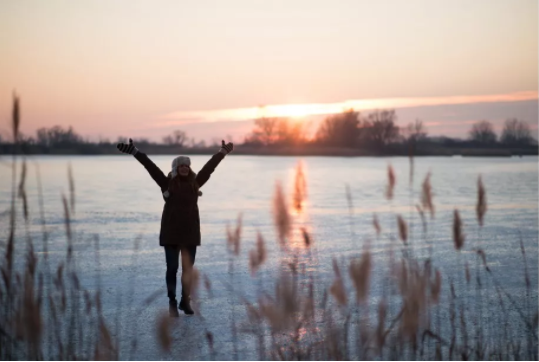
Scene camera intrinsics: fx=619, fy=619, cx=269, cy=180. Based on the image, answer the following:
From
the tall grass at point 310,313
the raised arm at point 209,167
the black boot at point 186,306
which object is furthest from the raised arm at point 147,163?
the tall grass at point 310,313

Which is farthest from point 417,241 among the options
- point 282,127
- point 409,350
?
point 282,127

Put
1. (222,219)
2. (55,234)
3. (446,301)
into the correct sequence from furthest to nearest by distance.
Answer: (222,219)
(55,234)
(446,301)

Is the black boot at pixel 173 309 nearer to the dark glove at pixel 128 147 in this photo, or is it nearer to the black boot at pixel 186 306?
the black boot at pixel 186 306

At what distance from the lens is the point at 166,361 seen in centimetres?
418

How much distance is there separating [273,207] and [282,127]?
7021 cm

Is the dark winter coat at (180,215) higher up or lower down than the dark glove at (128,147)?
lower down

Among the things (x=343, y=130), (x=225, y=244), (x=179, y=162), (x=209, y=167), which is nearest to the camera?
(x=179, y=162)

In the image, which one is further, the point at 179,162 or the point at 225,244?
the point at 225,244

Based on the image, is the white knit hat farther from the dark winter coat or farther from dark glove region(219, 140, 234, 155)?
dark glove region(219, 140, 234, 155)

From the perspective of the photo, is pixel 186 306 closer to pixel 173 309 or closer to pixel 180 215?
pixel 173 309

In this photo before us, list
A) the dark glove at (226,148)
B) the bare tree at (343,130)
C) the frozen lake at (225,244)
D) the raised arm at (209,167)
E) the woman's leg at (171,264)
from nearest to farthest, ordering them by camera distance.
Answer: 1. the frozen lake at (225,244)
2. the woman's leg at (171,264)
3. the raised arm at (209,167)
4. the dark glove at (226,148)
5. the bare tree at (343,130)

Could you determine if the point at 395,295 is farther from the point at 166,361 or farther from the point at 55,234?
the point at 55,234

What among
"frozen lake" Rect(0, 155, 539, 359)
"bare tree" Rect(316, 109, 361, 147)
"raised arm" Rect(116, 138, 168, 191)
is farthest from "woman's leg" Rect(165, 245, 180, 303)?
"bare tree" Rect(316, 109, 361, 147)

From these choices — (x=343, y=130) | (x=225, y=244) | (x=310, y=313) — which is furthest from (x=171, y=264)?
(x=343, y=130)
